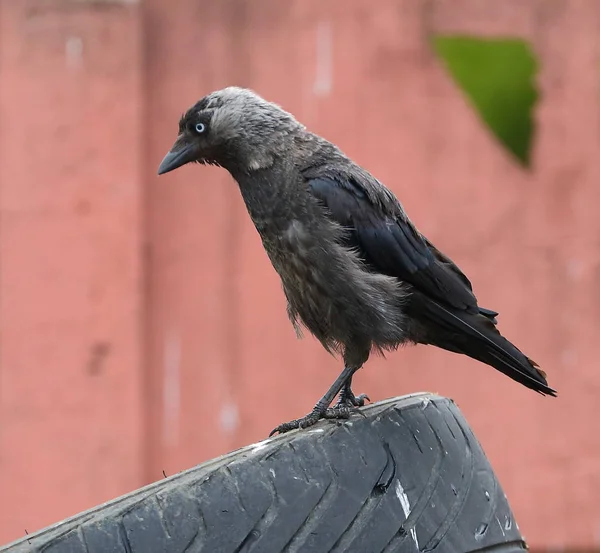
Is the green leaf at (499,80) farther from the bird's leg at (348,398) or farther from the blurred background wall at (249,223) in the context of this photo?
the bird's leg at (348,398)

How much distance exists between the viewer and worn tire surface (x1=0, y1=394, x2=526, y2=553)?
2273 millimetres

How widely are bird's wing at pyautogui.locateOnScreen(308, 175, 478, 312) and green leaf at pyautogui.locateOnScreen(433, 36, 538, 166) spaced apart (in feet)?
10.00

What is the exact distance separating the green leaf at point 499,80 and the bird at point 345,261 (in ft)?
9.73

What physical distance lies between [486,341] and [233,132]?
1117 millimetres

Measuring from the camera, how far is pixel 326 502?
2.40m

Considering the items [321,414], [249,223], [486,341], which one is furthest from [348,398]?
[249,223]

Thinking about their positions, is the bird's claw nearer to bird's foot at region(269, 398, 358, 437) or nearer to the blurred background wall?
bird's foot at region(269, 398, 358, 437)

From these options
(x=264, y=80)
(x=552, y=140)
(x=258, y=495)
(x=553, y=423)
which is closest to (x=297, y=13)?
(x=264, y=80)

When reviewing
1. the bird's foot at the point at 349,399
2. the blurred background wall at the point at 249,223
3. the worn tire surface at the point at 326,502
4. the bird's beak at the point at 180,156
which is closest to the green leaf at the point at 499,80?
the blurred background wall at the point at 249,223

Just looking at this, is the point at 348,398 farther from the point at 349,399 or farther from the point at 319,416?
the point at 319,416

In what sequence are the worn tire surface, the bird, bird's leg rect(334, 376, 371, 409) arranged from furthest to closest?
bird's leg rect(334, 376, 371, 409) → the bird → the worn tire surface

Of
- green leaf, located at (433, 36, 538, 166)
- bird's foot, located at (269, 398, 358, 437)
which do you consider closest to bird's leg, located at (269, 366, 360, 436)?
bird's foot, located at (269, 398, 358, 437)

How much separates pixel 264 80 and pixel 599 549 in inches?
139

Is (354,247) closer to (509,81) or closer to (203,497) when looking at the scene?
(203,497)
